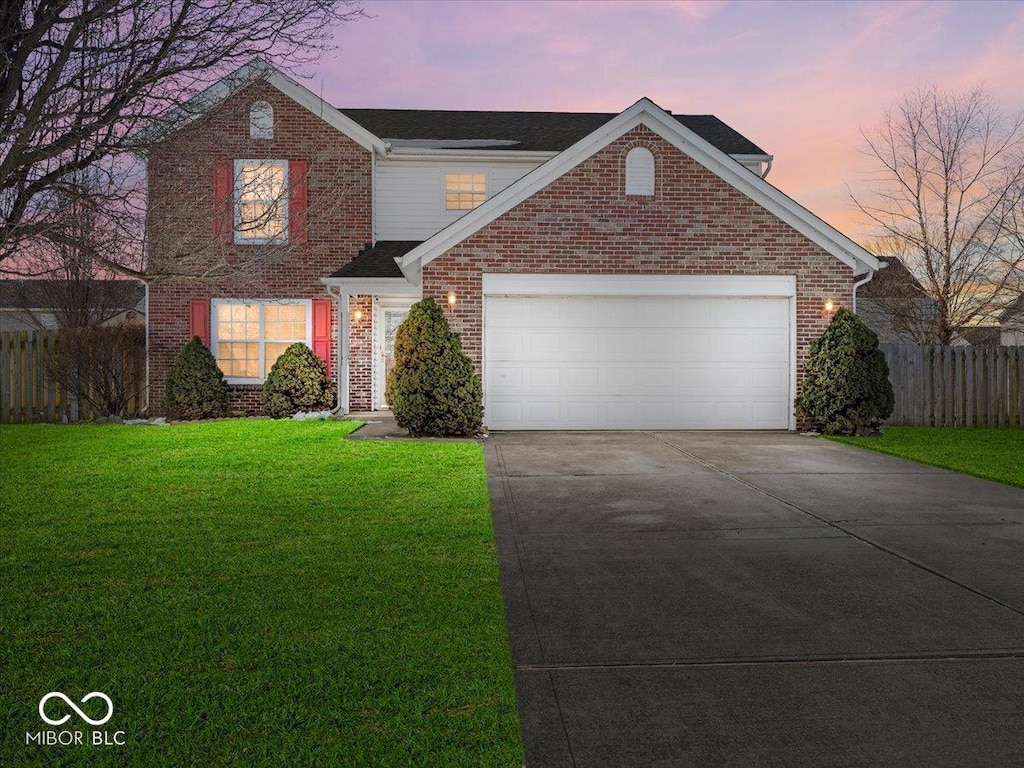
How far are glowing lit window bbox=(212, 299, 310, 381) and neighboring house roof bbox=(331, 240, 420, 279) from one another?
1434 mm

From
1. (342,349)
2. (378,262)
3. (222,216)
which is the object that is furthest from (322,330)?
(222,216)

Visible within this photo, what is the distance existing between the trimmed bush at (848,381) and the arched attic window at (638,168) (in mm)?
4072

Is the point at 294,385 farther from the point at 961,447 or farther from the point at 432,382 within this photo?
the point at 961,447

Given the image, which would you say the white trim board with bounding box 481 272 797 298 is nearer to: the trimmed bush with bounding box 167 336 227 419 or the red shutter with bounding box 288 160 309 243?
the red shutter with bounding box 288 160 309 243

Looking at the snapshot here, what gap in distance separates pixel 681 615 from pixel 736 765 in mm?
1614

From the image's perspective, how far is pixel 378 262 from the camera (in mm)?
15773

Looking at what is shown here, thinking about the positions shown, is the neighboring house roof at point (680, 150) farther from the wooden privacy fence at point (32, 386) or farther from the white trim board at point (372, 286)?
the wooden privacy fence at point (32, 386)

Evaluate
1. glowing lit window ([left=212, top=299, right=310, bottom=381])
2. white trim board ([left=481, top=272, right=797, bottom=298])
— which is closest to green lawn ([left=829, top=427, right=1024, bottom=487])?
white trim board ([left=481, top=272, right=797, bottom=298])

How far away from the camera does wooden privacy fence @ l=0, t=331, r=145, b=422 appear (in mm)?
15609

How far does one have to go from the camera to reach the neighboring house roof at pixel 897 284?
2034 cm

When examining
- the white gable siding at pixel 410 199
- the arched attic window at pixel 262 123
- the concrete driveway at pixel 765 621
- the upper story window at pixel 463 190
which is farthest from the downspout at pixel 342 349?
the concrete driveway at pixel 765 621

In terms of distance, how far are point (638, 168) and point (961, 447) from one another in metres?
6.94

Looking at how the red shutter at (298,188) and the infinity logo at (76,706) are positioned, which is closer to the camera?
the infinity logo at (76,706)

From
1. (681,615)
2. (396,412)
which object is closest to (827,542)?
(681,615)
